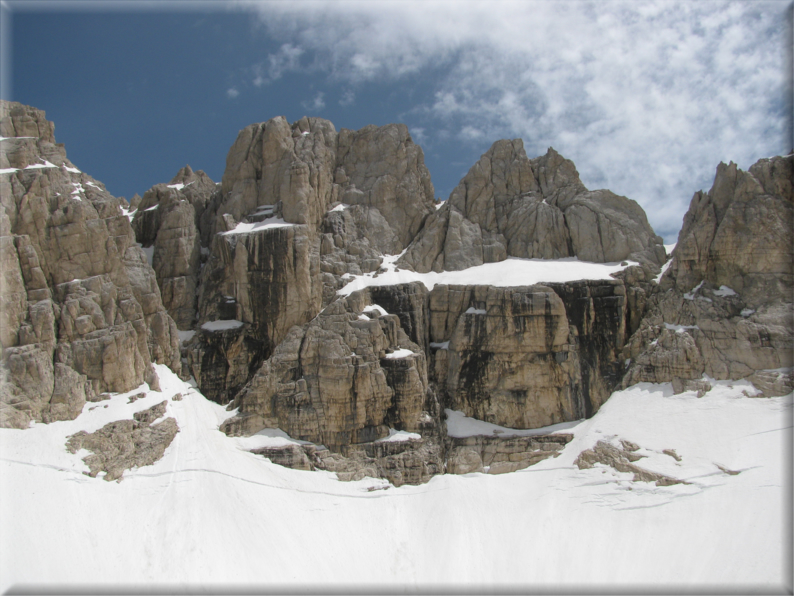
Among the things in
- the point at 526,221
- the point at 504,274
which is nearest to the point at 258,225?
the point at 504,274

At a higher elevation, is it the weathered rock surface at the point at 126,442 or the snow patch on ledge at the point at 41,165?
the snow patch on ledge at the point at 41,165

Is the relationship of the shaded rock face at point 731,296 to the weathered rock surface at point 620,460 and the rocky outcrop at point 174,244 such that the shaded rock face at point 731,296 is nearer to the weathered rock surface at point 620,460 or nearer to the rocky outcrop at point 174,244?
the weathered rock surface at point 620,460

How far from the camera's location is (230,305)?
4247 cm

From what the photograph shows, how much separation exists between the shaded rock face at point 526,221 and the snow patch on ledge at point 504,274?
1139mm

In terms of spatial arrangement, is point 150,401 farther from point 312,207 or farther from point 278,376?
point 312,207

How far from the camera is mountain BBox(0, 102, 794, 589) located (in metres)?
26.8

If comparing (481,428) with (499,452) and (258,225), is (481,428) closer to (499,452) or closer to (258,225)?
(499,452)

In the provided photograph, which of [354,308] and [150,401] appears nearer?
[150,401]

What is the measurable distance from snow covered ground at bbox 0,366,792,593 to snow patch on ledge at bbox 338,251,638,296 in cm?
1414

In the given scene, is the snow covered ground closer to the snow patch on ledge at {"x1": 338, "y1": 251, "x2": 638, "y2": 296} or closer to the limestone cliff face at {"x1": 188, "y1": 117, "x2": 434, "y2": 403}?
the limestone cliff face at {"x1": 188, "y1": 117, "x2": 434, "y2": 403}

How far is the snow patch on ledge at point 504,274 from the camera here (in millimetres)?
43594

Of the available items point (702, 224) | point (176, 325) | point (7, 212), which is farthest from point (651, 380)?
point (7, 212)

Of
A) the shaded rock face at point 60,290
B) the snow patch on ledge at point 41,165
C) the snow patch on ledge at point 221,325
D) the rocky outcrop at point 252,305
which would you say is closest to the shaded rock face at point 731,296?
the rocky outcrop at point 252,305

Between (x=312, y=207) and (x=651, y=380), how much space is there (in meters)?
33.1
